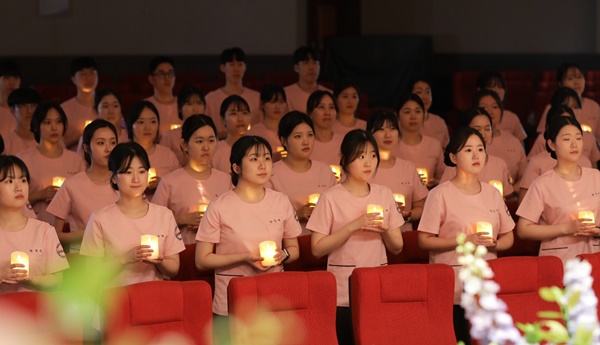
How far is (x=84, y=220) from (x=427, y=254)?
1886mm

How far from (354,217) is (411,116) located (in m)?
2.27

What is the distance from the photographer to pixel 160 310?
4266 millimetres

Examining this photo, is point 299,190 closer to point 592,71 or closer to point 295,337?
point 295,337

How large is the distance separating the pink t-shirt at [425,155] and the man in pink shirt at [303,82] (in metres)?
1.90

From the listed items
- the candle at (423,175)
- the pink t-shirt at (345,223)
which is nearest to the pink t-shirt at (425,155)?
the candle at (423,175)

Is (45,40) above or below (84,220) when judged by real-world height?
above

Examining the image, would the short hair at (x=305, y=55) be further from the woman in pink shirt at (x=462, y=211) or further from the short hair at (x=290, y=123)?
the woman in pink shirt at (x=462, y=211)

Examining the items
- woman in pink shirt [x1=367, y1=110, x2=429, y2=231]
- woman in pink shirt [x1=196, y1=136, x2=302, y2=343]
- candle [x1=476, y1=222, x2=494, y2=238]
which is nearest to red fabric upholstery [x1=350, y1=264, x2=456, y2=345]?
candle [x1=476, y1=222, x2=494, y2=238]

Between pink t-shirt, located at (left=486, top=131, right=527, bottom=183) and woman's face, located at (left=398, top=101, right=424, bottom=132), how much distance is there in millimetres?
626

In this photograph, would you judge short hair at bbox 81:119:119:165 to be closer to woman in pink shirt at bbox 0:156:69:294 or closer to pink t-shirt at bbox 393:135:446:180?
woman in pink shirt at bbox 0:156:69:294

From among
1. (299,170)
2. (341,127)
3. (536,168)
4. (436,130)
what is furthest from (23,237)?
(436,130)

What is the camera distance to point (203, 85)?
10914 mm

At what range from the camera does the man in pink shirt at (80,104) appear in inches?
329

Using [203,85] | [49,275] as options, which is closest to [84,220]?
[49,275]
